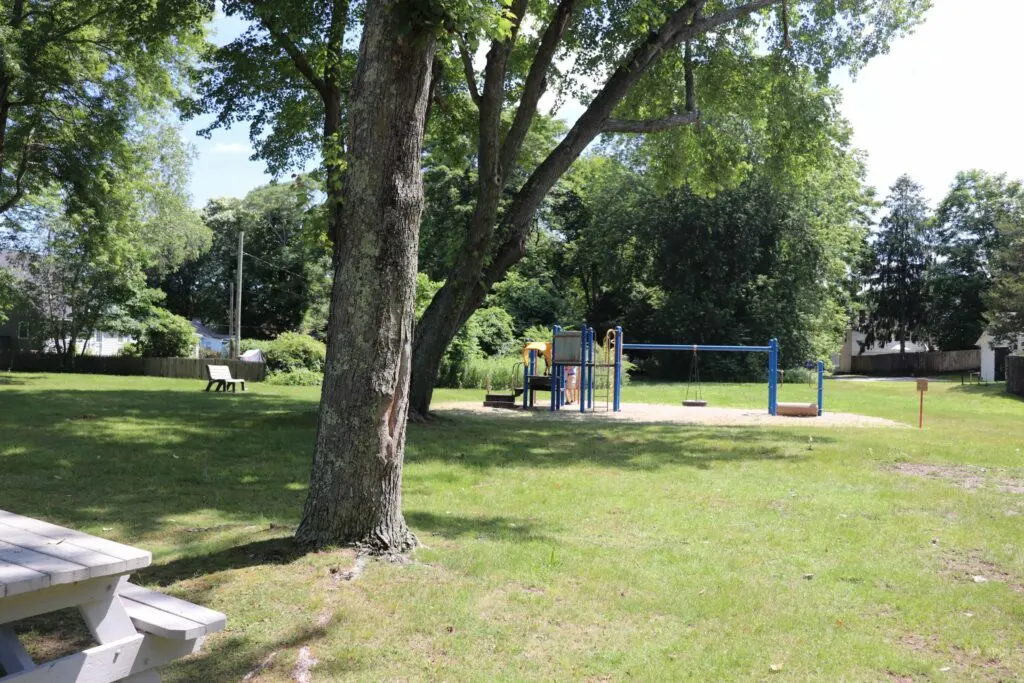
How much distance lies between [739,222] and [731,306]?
12.5ft

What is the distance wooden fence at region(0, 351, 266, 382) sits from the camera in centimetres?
3538

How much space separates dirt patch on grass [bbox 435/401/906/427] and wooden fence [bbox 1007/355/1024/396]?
14034mm

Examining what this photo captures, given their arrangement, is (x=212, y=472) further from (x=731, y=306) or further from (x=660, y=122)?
(x=731, y=306)

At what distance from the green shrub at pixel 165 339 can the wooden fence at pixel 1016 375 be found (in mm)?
33803

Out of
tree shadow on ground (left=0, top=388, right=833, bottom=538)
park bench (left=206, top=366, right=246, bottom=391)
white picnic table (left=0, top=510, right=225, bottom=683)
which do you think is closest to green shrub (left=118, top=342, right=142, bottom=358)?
park bench (left=206, top=366, right=246, bottom=391)

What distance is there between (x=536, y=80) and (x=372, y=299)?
9.49m

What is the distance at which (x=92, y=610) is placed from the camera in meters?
2.99

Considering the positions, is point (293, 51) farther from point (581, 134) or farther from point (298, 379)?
point (298, 379)

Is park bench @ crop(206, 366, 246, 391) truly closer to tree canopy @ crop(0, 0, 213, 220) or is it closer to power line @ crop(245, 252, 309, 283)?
tree canopy @ crop(0, 0, 213, 220)

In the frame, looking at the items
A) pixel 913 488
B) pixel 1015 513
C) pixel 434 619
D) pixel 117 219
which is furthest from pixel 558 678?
pixel 117 219

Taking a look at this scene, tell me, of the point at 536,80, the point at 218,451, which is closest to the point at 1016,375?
the point at 536,80

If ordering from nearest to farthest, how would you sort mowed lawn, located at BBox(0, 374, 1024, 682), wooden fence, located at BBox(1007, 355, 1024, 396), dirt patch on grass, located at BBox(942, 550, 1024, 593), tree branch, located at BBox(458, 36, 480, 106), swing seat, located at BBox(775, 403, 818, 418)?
mowed lawn, located at BBox(0, 374, 1024, 682) < dirt patch on grass, located at BBox(942, 550, 1024, 593) < tree branch, located at BBox(458, 36, 480, 106) < swing seat, located at BBox(775, 403, 818, 418) < wooden fence, located at BBox(1007, 355, 1024, 396)

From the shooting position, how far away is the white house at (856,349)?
69875 millimetres

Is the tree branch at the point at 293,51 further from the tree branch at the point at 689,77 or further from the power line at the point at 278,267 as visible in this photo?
the power line at the point at 278,267
